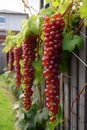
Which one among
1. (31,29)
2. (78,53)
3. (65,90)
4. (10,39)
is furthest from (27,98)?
(10,39)

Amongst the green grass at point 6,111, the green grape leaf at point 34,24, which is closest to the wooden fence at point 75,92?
the green grape leaf at point 34,24

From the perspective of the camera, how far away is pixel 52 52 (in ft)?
8.44

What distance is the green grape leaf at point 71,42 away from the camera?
8.69ft

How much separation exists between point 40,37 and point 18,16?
30.0 metres

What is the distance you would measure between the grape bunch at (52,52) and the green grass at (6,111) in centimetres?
299

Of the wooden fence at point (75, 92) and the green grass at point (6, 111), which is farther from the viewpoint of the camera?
the green grass at point (6, 111)

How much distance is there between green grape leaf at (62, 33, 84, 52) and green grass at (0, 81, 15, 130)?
3.06 meters

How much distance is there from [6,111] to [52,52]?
4.45 meters

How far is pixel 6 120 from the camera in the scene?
6094 millimetres

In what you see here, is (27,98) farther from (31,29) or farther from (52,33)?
(52,33)

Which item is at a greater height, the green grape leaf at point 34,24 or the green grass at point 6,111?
the green grape leaf at point 34,24

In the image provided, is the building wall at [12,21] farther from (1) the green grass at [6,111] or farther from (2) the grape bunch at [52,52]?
(2) the grape bunch at [52,52]

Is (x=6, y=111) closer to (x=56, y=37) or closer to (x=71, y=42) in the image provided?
(x=71, y=42)

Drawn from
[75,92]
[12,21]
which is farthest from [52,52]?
[12,21]
